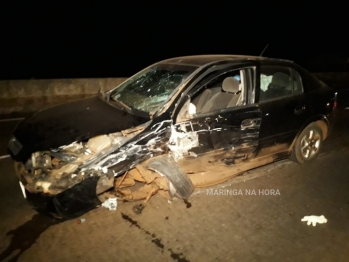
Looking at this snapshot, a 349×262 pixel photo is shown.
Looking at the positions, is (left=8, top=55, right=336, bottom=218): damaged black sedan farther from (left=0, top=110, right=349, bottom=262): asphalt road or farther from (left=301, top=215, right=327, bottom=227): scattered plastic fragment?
(left=301, top=215, right=327, bottom=227): scattered plastic fragment

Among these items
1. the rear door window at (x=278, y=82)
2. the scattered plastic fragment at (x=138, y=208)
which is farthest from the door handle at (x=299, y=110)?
the scattered plastic fragment at (x=138, y=208)

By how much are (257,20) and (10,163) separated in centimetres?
3998

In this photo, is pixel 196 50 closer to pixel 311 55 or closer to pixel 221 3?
pixel 311 55

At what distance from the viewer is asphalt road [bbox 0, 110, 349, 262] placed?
3.10 metres

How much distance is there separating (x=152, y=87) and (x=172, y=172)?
127 cm

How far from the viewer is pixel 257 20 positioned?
131ft

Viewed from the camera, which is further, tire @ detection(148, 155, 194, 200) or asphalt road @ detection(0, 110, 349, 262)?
tire @ detection(148, 155, 194, 200)

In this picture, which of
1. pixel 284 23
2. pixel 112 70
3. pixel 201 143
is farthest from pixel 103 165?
pixel 284 23

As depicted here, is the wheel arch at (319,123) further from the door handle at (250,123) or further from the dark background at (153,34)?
the dark background at (153,34)

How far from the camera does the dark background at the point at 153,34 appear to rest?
24438 millimetres

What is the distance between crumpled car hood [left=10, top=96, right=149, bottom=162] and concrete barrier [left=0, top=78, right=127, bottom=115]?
4.90 m

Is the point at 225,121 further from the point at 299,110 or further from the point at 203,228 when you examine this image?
the point at 299,110

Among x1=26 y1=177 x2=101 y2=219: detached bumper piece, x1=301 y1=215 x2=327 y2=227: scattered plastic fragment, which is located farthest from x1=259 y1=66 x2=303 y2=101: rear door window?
x1=26 y1=177 x2=101 y2=219: detached bumper piece

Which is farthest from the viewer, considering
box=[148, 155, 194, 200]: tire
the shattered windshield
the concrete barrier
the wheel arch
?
the concrete barrier
